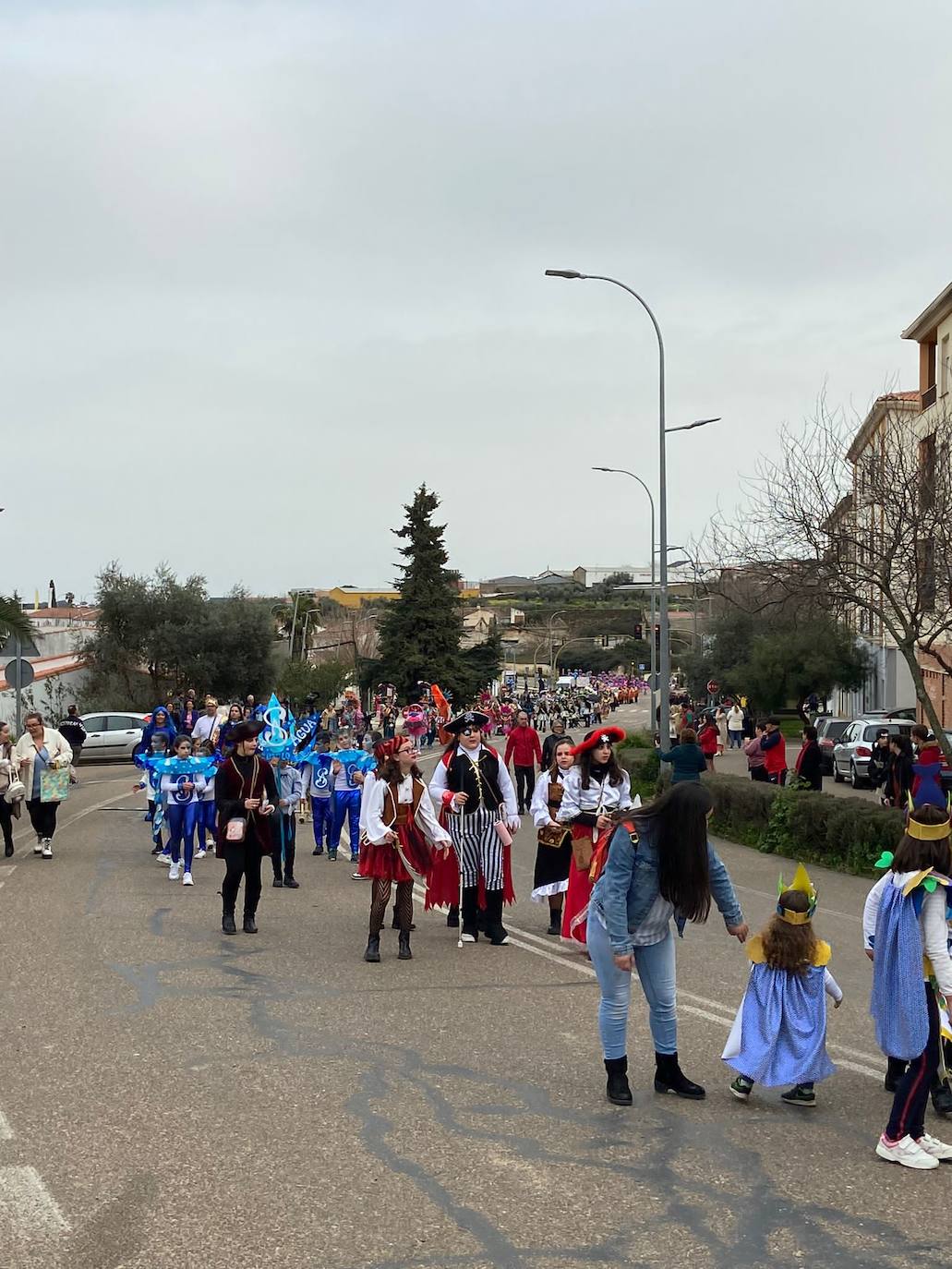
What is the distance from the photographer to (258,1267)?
188 inches

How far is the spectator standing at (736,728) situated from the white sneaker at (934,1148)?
43.7 m

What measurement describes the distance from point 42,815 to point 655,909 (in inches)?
464

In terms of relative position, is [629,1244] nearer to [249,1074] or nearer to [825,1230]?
[825,1230]

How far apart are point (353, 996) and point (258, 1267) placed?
4321mm

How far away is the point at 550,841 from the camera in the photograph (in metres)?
11.3

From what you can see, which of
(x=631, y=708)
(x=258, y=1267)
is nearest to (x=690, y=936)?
(x=258, y=1267)

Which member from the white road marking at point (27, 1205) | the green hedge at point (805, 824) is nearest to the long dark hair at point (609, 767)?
the white road marking at point (27, 1205)

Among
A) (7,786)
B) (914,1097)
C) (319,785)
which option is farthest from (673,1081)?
(7,786)

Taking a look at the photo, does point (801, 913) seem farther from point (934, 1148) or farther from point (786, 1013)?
point (934, 1148)

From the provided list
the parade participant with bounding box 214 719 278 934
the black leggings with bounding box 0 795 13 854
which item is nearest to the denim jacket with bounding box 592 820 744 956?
the parade participant with bounding box 214 719 278 934

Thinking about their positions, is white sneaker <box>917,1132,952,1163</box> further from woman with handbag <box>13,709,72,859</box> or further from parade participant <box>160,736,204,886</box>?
woman with handbag <box>13,709,72,859</box>

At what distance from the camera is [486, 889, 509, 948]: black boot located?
1113cm

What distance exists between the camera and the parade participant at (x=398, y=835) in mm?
10461

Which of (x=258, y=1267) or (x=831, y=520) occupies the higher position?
(x=831, y=520)
